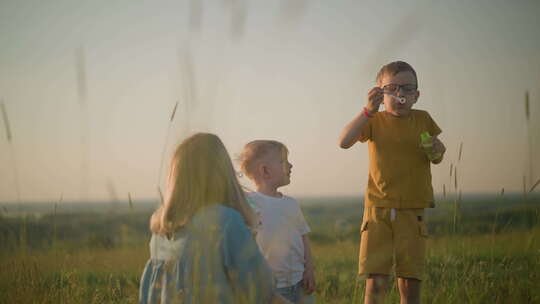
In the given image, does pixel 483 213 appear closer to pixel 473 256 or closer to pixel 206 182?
pixel 473 256

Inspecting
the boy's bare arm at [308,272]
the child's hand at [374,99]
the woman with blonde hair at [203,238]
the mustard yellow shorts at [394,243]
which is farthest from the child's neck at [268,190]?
the woman with blonde hair at [203,238]

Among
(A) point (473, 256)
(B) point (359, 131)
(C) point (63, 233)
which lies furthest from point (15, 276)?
(A) point (473, 256)

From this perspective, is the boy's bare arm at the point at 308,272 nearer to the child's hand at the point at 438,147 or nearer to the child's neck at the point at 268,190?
the child's neck at the point at 268,190

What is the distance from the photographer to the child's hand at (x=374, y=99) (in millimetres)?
2814

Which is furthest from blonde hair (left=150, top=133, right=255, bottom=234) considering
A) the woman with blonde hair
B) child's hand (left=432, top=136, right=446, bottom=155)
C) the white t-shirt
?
child's hand (left=432, top=136, right=446, bottom=155)

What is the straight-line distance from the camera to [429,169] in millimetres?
3053

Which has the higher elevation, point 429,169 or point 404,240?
point 429,169

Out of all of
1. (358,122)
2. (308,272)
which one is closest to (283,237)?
(308,272)

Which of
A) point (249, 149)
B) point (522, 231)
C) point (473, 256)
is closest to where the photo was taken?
point (522, 231)

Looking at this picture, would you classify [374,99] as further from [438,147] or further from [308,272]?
[308,272]

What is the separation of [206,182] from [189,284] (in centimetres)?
42

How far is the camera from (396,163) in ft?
9.71

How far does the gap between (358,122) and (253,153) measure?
0.65 m

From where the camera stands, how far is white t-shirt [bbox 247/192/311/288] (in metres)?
2.70
